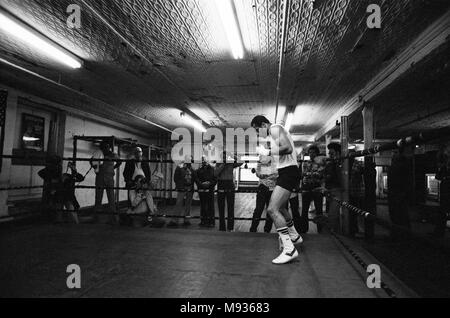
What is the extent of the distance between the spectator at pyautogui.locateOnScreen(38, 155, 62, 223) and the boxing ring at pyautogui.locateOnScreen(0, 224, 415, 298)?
1195 mm

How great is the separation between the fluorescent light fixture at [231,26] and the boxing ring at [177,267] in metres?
2.70

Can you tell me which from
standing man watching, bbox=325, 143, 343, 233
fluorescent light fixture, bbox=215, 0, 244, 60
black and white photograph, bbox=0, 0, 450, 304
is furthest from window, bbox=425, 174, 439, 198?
fluorescent light fixture, bbox=215, 0, 244, 60

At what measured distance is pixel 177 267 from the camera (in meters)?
2.35

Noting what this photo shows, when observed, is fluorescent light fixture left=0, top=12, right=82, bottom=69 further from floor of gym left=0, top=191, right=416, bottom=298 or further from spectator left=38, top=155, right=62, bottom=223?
floor of gym left=0, top=191, right=416, bottom=298

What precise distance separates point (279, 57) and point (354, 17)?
1.24 metres

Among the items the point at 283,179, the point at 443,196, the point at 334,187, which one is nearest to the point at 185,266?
the point at 283,179

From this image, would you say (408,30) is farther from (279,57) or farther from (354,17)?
(279,57)

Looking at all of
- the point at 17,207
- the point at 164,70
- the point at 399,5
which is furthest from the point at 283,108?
the point at 17,207

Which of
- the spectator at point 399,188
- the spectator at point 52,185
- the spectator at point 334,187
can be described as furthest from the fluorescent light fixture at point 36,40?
the spectator at point 399,188

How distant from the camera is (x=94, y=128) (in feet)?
27.2

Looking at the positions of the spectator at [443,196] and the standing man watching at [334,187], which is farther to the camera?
the spectator at [443,196]

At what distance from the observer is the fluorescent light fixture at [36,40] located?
10.2 ft

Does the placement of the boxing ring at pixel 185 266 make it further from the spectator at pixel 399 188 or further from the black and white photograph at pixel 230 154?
the spectator at pixel 399 188

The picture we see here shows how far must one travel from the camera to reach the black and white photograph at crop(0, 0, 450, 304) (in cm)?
205
